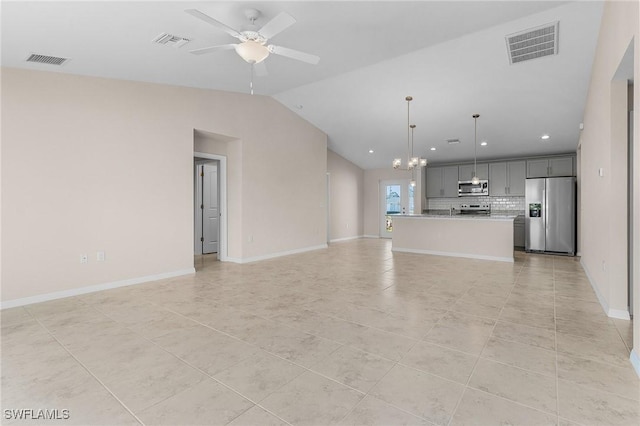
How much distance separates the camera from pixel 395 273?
5.20 m

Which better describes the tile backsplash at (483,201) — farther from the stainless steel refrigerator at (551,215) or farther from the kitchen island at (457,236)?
the kitchen island at (457,236)

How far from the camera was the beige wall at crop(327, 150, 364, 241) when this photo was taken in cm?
973

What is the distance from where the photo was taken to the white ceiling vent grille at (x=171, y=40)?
337 cm

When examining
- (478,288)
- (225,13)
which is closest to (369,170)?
(478,288)

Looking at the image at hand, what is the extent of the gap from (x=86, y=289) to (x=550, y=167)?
9654 millimetres

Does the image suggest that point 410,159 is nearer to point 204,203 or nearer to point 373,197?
point 373,197

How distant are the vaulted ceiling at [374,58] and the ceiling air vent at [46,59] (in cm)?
10

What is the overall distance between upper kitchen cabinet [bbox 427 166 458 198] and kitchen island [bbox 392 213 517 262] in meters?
2.04

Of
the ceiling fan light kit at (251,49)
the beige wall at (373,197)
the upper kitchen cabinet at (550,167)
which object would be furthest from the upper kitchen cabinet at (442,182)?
the ceiling fan light kit at (251,49)

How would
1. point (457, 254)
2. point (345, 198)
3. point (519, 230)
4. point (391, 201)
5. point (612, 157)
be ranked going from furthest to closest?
point (391, 201) < point (345, 198) < point (519, 230) < point (457, 254) < point (612, 157)

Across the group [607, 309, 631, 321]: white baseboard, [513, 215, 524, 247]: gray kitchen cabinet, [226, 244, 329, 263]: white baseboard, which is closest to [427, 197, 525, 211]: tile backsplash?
[513, 215, 524, 247]: gray kitchen cabinet

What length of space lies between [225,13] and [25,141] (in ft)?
9.12

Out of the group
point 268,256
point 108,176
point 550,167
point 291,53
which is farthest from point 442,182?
point 108,176

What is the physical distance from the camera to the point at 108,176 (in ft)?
14.2
